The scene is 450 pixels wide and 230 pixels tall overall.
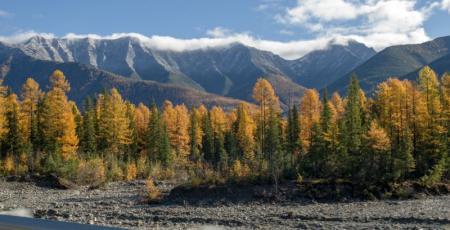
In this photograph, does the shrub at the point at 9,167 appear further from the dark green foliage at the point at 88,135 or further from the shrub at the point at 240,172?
the shrub at the point at 240,172

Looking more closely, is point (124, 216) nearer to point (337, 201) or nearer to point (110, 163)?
point (337, 201)

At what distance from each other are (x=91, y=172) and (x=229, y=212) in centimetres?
2821

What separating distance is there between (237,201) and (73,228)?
94.1 ft

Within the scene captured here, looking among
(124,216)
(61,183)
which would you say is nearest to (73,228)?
(124,216)

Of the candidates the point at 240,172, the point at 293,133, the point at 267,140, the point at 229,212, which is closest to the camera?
the point at 229,212

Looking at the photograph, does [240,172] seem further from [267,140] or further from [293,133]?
[293,133]

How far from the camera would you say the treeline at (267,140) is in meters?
48.5

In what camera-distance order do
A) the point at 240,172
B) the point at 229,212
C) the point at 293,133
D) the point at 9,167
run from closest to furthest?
the point at 229,212
the point at 240,172
the point at 9,167
the point at 293,133

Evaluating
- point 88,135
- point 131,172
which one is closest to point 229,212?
point 131,172

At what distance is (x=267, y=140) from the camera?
66.5m

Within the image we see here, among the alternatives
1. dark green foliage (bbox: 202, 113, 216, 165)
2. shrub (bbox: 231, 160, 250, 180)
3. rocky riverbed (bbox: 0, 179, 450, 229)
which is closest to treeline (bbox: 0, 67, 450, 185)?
shrub (bbox: 231, 160, 250, 180)

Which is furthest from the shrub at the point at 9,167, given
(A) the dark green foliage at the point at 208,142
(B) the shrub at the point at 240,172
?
(A) the dark green foliage at the point at 208,142

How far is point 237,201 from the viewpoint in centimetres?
3950

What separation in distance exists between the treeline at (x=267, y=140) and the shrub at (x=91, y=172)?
0.36ft
